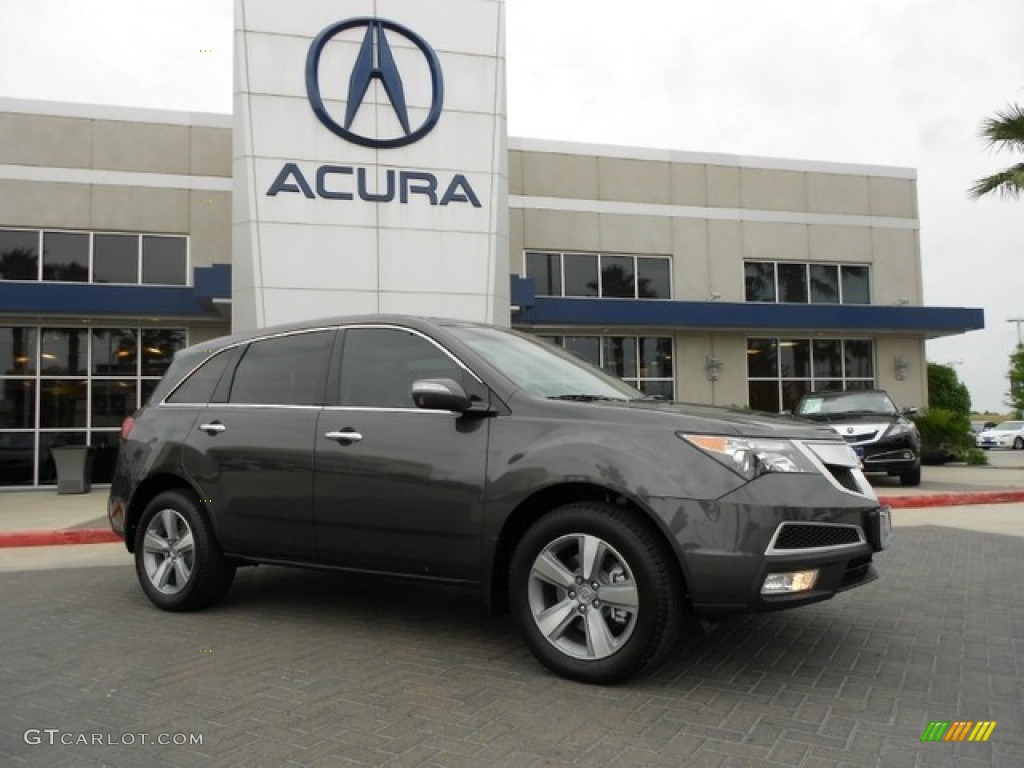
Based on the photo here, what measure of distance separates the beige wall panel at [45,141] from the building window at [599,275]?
1020cm

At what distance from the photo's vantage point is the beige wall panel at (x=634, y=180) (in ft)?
67.9

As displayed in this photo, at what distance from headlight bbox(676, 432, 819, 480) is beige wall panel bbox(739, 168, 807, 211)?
19298mm

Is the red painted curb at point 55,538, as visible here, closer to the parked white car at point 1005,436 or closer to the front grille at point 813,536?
the front grille at point 813,536

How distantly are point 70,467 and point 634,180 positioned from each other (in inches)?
574

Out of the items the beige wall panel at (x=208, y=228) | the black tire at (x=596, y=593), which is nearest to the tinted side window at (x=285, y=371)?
the black tire at (x=596, y=593)

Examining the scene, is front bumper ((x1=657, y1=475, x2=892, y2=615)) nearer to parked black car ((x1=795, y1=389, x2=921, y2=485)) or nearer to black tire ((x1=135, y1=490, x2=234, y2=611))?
black tire ((x1=135, y1=490, x2=234, y2=611))

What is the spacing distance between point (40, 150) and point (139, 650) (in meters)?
16.3

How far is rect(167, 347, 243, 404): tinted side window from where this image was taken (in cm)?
534

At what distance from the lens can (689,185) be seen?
2128cm

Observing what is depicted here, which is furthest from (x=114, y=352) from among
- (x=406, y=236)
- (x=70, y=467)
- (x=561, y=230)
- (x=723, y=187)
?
(x=723, y=187)

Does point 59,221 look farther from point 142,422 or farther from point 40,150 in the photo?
point 142,422

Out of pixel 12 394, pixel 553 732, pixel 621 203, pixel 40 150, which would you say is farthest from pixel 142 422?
pixel 621 203

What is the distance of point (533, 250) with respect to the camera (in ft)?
66.1

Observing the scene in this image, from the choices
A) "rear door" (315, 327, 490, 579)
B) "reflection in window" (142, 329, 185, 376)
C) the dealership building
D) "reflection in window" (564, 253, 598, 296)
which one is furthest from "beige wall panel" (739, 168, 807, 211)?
"rear door" (315, 327, 490, 579)
